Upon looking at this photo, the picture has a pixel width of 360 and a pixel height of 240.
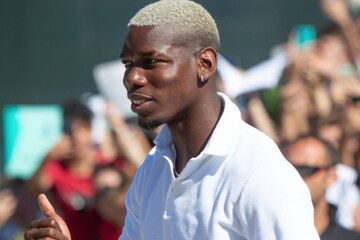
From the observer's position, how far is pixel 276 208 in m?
3.01

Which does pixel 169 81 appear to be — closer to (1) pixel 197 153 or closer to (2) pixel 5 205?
(1) pixel 197 153

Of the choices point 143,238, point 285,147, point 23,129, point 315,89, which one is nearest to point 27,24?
point 23,129

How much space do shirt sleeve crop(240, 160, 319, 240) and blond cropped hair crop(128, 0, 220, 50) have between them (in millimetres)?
470

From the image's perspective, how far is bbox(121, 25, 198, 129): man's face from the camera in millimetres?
3230

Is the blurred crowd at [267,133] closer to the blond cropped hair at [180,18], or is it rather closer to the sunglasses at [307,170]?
the sunglasses at [307,170]

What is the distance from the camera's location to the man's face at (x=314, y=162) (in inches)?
223

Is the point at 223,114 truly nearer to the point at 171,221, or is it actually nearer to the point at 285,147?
the point at 171,221

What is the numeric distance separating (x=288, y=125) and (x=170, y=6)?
460 centimetres

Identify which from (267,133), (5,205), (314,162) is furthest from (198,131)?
(267,133)

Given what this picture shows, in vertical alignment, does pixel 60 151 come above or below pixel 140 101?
below

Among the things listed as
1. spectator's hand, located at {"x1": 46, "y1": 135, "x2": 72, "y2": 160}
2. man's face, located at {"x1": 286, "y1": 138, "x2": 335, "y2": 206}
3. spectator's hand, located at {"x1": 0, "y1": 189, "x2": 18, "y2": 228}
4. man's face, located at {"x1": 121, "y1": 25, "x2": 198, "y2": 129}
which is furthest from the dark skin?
spectator's hand, located at {"x1": 46, "y1": 135, "x2": 72, "y2": 160}

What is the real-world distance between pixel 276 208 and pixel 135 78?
22.7 inches

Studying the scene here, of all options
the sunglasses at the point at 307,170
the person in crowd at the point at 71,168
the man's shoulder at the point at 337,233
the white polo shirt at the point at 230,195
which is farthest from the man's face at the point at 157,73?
the person in crowd at the point at 71,168

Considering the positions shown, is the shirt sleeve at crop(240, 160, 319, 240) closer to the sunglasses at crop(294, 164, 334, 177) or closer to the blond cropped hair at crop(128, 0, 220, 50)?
the blond cropped hair at crop(128, 0, 220, 50)
